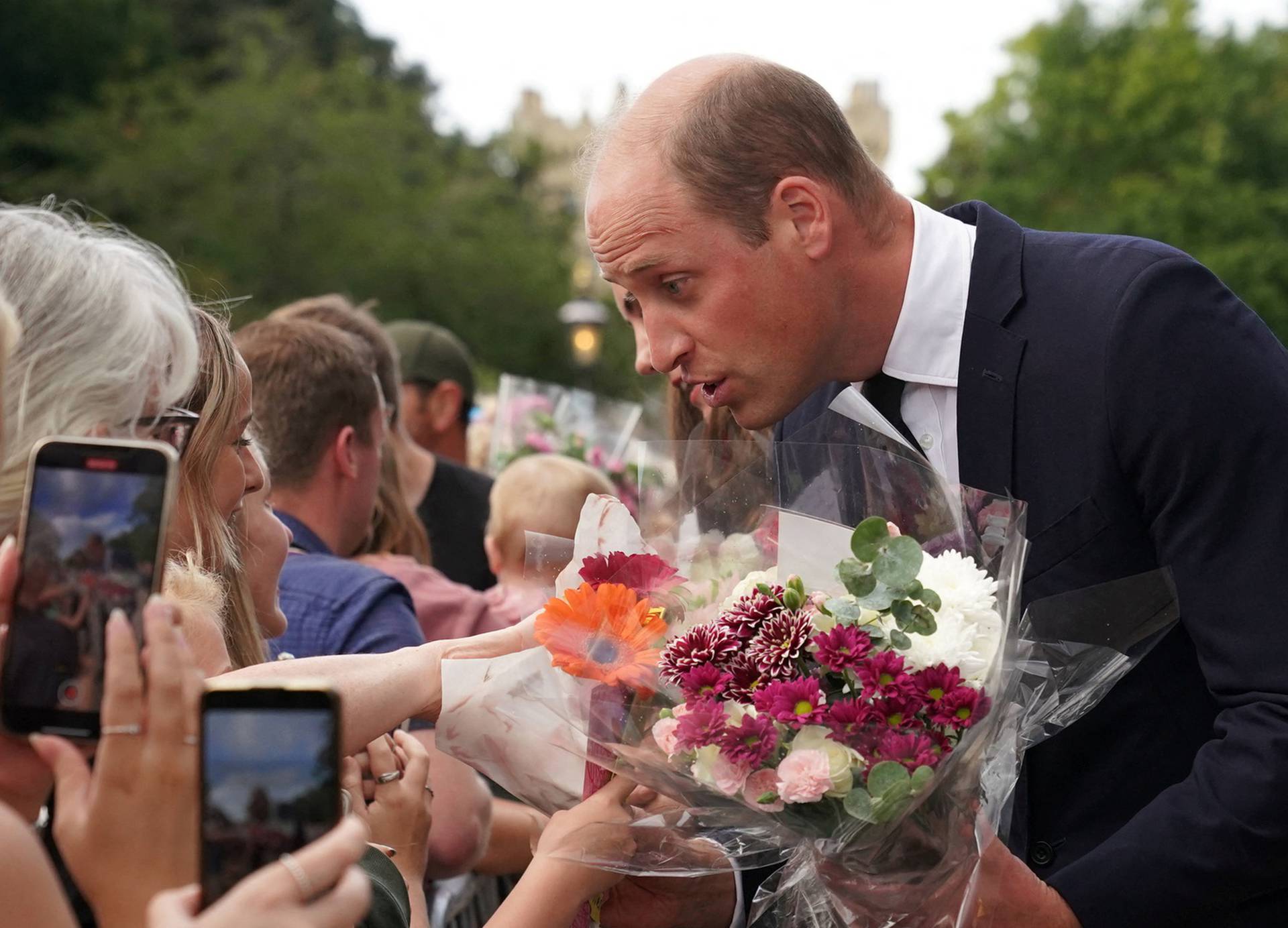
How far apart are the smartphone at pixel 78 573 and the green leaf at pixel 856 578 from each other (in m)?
0.99

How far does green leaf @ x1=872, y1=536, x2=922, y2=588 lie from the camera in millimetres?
2114

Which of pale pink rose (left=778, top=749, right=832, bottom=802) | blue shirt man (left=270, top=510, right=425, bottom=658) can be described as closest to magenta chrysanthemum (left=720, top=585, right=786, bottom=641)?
pale pink rose (left=778, top=749, right=832, bottom=802)

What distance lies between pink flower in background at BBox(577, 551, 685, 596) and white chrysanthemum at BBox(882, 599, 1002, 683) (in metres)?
0.39

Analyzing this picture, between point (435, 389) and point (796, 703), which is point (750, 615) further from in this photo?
point (435, 389)

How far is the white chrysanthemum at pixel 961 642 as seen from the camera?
6.85ft

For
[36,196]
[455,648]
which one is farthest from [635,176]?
[36,196]

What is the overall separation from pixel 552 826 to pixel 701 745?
1.46 feet

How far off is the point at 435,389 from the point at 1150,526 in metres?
5.40

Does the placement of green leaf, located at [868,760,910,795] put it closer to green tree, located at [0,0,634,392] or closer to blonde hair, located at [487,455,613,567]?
blonde hair, located at [487,455,613,567]

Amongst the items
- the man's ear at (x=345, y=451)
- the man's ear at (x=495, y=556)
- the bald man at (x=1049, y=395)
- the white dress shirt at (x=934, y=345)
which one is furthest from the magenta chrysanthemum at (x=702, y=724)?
the man's ear at (x=495, y=556)

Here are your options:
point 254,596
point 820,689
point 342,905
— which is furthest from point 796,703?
point 254,596

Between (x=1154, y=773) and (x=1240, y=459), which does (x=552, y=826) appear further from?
(x=1240, y=459)

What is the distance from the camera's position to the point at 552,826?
2396 millimetres

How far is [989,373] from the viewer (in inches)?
105
